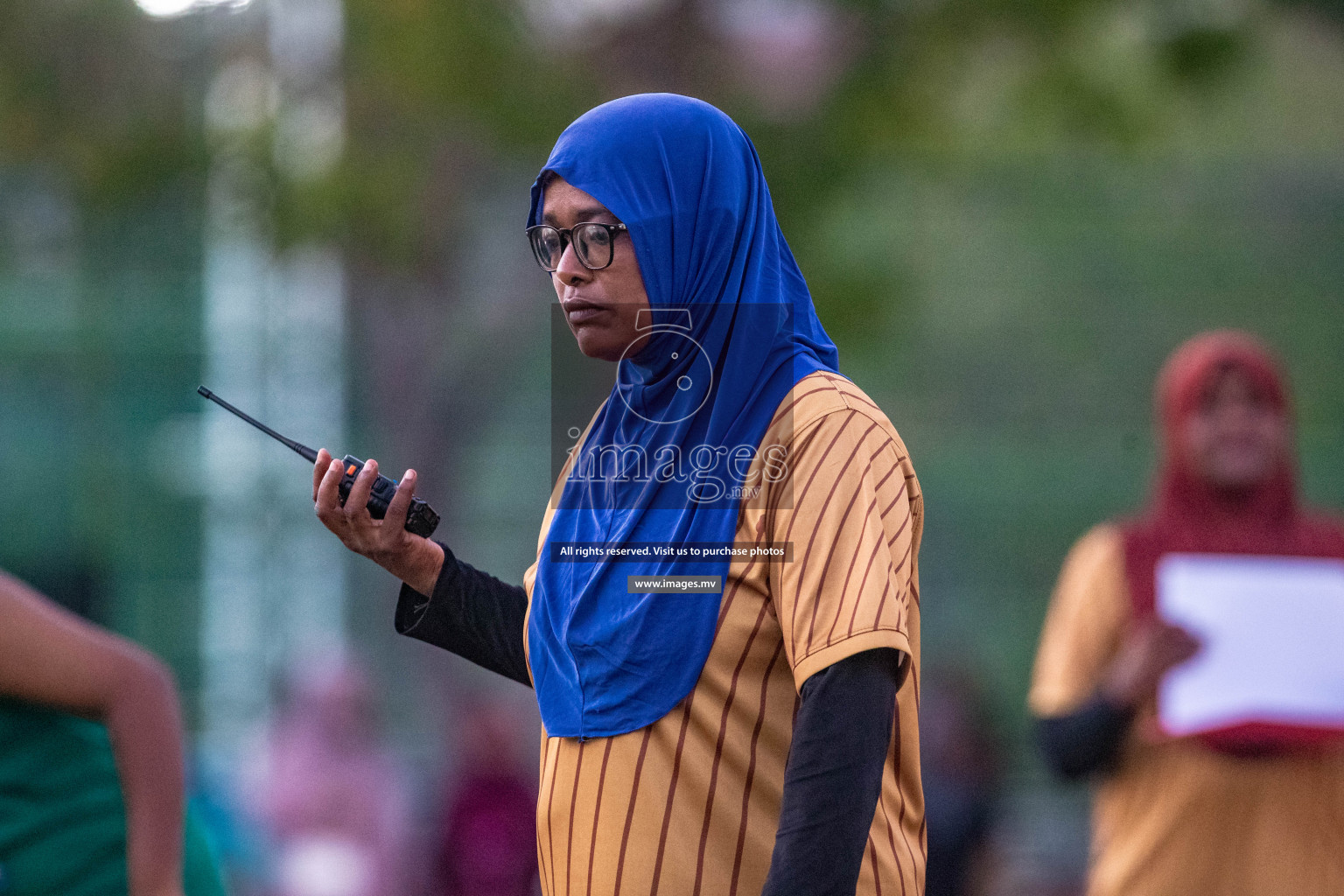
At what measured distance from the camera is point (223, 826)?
5.84 m

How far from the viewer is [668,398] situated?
197cm

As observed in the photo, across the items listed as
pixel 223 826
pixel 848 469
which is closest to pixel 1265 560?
pixel 848 469

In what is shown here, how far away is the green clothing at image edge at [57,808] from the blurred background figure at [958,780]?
3773 mm

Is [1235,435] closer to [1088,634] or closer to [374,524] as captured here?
[1088,634]

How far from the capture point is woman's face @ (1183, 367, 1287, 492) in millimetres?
3602

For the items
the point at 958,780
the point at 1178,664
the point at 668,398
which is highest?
the point at 668,398

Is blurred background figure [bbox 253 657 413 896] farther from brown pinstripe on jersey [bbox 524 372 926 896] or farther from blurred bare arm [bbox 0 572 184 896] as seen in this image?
brown pinstripe on jersey [bbox 524 372 926 896]

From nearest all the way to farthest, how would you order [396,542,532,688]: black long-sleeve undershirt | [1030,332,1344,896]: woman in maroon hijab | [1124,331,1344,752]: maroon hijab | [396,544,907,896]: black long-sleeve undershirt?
[396,544,907,896]: black long-sleeve undershirt → [396,542,532,688]: black long-sleeve undershirt → [1030,332,1344,896]: woman in maroon hijab → [1124,331,1344,752]: maroon hijab

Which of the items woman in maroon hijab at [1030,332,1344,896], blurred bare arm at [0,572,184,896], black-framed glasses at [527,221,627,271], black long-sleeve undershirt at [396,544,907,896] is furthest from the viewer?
woman in maroon hijab at [1030,332,1344,896]

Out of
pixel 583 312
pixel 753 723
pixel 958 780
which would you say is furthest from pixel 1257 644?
pixel 958 780

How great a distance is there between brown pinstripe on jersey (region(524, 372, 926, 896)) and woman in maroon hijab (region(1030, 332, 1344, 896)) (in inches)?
66.5

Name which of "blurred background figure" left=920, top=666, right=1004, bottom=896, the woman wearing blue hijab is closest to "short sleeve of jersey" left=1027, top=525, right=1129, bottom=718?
the woman wearing blue hijab

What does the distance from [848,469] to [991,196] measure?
Answer: 31.5 feet

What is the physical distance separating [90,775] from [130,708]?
15cm
